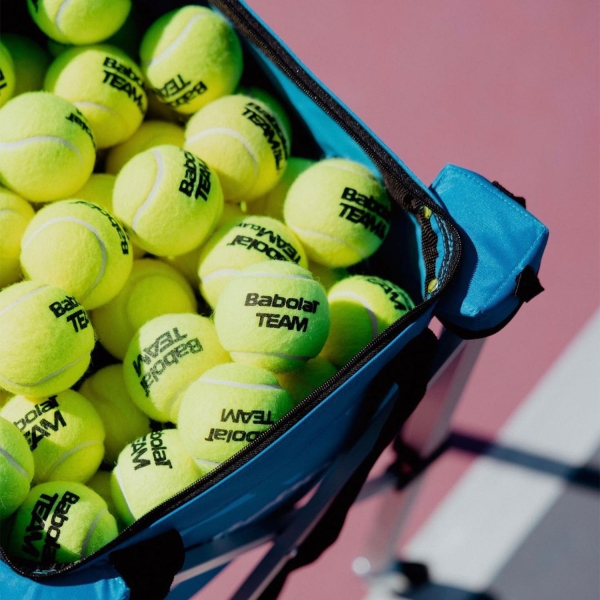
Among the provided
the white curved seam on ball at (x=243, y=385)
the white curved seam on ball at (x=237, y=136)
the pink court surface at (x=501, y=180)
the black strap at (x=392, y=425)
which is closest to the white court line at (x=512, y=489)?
the pink court surface at (x=501, y=180)

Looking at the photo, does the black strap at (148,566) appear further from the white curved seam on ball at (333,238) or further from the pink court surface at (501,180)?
the pink court surface at (501,180)

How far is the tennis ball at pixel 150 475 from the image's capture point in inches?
32.8

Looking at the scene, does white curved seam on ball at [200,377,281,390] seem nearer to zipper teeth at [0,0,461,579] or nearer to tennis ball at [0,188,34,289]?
zipper teeth at [0,0,461,579]

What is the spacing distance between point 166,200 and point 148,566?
52 centimetres

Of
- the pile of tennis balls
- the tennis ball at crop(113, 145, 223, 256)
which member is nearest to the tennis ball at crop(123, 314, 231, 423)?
the pile of tennis balls

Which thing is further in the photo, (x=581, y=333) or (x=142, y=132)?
(x=581, y=333)

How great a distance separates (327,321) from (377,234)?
20cm

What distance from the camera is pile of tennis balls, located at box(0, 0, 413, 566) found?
0.84m

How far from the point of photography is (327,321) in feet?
2.98

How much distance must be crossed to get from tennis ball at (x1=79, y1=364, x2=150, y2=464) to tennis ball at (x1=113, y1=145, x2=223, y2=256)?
0.21 metres

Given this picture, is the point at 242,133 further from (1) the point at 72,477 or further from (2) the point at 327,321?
(1) the point at 72,477

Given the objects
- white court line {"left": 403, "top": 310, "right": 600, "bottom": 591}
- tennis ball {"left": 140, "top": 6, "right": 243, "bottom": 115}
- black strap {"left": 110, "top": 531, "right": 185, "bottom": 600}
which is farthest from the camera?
white court line {"left": 403, "top": 310, "right": 600, "bottom": 591}

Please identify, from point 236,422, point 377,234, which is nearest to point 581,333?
point 377,234

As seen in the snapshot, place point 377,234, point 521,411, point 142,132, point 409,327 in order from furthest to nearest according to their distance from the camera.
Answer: point 521,411, point 142,132, point 377,234, point 409,327
